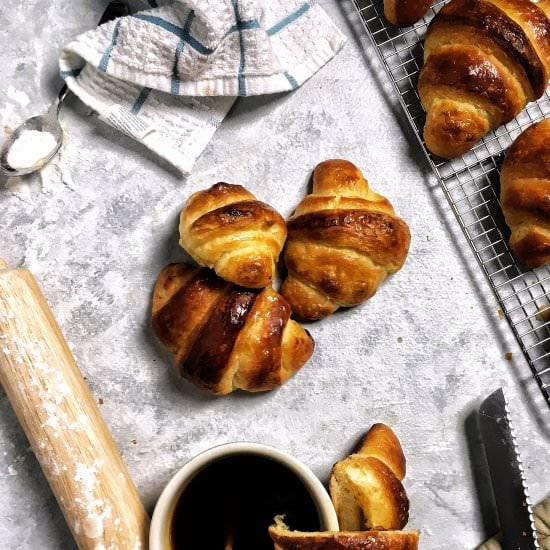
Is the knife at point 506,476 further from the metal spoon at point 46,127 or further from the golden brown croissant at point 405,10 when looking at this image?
the metal spoon at point 46,127

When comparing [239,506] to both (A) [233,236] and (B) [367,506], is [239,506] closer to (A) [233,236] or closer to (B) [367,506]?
(B) [367,506]

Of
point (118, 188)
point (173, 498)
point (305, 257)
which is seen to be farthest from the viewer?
point (118, 188)

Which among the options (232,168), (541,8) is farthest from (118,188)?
(541,8)

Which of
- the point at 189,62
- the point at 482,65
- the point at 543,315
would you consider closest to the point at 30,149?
the point at 189,62

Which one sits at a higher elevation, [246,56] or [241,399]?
[246,56]

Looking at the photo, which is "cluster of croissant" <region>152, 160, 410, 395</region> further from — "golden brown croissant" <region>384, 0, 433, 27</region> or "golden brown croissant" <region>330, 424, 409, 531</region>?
"golden brown croissant" <region>384, 0, 433, 27</region>

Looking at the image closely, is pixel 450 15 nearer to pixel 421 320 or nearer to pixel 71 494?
pixel 421 320

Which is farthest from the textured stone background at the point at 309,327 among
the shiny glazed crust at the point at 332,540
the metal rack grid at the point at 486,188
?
the shiny glazed crust at the point at 332,540
